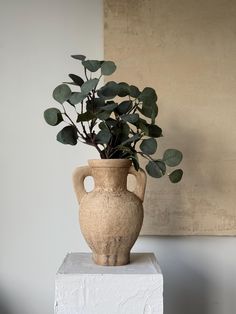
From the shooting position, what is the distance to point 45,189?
1803mm

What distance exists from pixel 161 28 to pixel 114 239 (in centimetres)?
96

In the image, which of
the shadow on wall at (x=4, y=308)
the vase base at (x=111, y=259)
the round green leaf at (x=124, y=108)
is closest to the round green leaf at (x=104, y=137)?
the round green leaf at (x=124, y=108)

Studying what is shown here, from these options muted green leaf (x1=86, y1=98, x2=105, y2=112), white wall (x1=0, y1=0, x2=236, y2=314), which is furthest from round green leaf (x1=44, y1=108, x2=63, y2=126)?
white wall (x1=0, y1=0, x2=236, y2=314)

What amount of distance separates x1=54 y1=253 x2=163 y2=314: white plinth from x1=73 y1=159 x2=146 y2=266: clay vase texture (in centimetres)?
11

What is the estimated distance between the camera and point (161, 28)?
5.88 feet

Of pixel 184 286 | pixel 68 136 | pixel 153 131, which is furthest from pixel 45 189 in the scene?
pixel 184 286

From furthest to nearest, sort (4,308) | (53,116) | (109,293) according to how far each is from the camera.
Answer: (4,308) < (53,116) < (109,293)

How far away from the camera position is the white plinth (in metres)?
1.25

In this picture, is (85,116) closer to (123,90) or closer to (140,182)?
(123,90)

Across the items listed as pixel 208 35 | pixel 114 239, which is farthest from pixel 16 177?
pixel 208 35

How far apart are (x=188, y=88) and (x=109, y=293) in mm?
944

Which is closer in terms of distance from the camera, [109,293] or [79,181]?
[109,293]

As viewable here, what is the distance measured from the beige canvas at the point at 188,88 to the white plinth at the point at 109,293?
20.3 inches

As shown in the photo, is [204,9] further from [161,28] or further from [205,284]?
[205,284]
